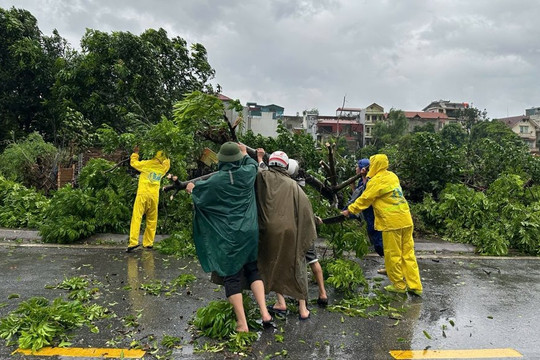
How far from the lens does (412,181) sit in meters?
10.0

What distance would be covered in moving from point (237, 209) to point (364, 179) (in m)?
2.89

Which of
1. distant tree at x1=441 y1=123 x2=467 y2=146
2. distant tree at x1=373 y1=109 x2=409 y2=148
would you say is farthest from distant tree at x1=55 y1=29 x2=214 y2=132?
distant tree at x1=441 y1=123 x2=467 y2=146

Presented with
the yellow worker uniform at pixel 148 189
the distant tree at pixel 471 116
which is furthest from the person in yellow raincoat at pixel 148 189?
the distant tree at pixel 471 116

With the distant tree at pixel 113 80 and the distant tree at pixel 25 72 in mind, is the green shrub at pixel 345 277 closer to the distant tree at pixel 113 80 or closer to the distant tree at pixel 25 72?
the distant tree at pixel 113 80

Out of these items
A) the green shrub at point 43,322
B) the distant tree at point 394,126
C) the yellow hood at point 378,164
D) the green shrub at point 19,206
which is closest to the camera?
the green shrub at point 43,322

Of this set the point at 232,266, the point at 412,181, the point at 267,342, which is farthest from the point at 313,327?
the point at 412,181

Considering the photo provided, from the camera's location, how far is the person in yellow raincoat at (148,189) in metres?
7.30

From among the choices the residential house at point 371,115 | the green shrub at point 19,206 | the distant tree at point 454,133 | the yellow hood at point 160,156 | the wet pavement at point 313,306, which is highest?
the residential house at point 371,115

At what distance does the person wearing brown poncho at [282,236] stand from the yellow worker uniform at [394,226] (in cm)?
131

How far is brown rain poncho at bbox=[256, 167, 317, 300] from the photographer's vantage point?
164 inches

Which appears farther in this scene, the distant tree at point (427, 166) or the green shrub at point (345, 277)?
the distant tree at point (427, 166)

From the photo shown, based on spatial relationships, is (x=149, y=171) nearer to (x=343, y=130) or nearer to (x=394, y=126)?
(x=343, y=130)

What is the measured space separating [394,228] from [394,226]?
3cm

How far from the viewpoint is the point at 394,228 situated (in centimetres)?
527
